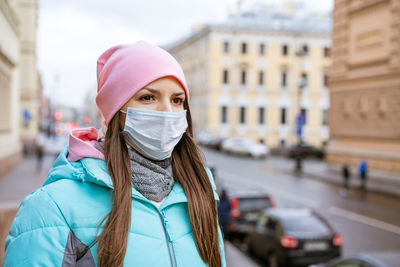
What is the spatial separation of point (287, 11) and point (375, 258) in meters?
64.0

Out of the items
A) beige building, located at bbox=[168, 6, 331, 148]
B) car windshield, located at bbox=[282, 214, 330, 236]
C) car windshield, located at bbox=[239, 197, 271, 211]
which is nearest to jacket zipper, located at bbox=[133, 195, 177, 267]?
car windshield, located at bbox=[282, 214, 330, 236]

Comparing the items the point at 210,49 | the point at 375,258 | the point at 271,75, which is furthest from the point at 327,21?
A: the point at 375,258

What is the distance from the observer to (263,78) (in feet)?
198

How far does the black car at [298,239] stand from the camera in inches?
408

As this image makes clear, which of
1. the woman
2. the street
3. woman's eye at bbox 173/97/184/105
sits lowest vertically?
the street

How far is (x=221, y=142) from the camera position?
52.0 meters

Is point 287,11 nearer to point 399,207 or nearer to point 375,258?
point 399,207

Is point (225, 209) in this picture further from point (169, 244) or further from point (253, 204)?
point (169, 244)

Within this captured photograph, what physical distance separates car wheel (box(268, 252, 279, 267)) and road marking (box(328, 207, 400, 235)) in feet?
19.1

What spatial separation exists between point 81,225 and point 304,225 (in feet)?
31.6

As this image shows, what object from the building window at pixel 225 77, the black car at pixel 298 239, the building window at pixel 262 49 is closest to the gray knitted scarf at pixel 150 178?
the black car at pixel 298 239

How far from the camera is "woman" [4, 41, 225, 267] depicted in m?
1.80

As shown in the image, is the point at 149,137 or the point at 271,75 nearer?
the point at 149,137

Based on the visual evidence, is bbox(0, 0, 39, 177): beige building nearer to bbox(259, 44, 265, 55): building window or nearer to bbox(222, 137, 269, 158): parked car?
bbox(222, 137, 269, 158): parked car
